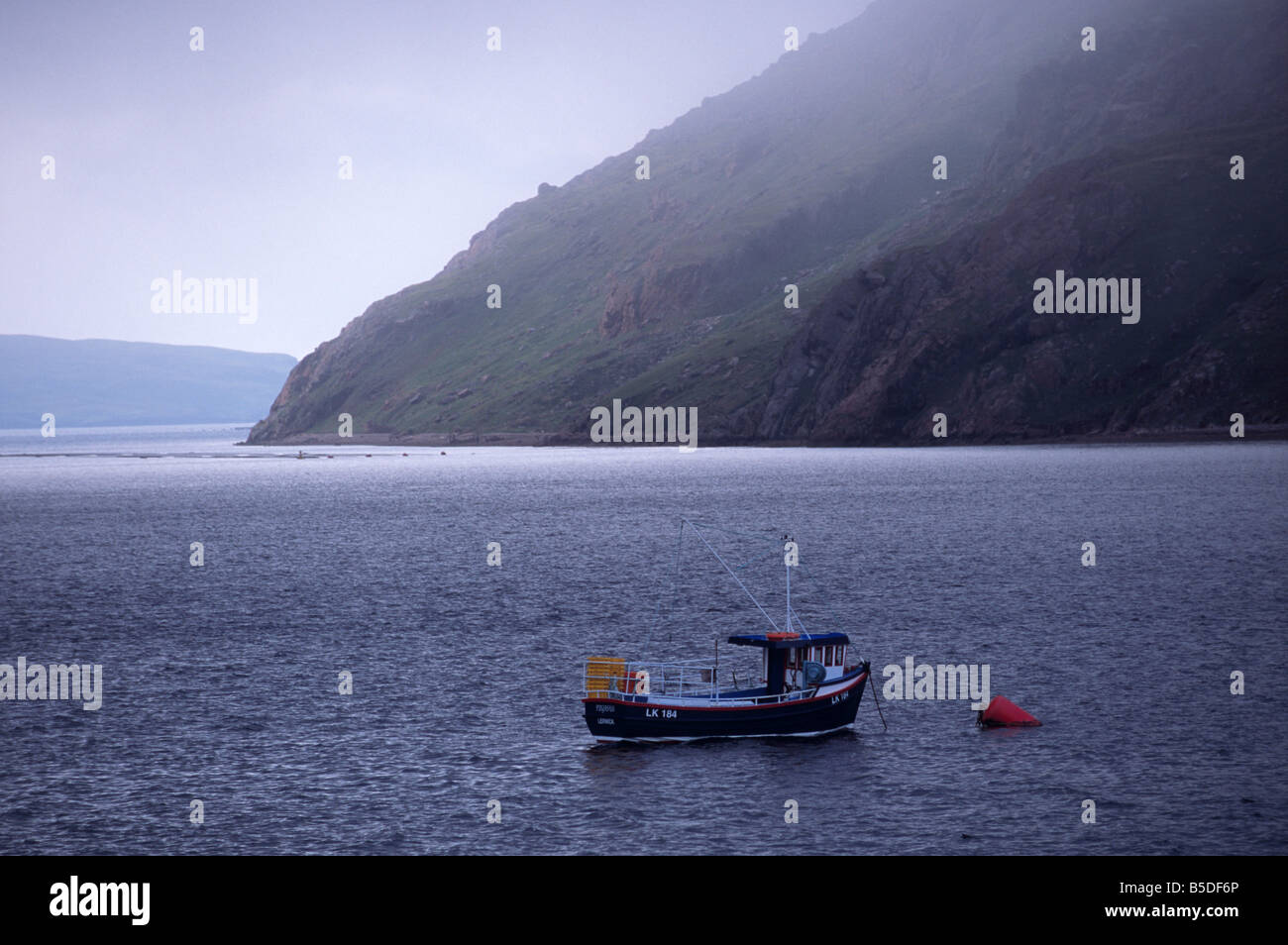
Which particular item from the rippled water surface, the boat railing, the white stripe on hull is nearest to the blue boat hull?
the white stripe on hull

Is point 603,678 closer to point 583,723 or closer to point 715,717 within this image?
point 583,723

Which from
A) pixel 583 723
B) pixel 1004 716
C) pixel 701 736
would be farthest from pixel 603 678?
pixel 1004 716

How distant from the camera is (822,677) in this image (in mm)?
58125

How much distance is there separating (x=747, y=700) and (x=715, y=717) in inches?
64.5

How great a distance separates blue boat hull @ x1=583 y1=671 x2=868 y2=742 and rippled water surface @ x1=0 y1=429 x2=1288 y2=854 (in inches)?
A: 33.7

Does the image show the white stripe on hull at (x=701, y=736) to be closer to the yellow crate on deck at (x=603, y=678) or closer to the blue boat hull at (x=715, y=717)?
the blue boat hull at (x=715, y=717)

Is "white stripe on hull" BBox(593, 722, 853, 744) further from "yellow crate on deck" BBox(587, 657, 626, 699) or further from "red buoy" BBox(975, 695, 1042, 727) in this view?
"red buoy" BBox(975, 695, 1042, 727)

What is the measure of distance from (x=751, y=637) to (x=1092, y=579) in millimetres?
56326

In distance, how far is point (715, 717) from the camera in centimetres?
5597

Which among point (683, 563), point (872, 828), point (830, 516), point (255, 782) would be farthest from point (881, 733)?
point (830, 516)

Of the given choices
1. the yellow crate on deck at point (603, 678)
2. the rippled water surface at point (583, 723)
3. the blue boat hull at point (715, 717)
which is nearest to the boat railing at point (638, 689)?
the yellow crate on deck at point (603, 678)

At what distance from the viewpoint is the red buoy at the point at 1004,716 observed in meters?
55.4

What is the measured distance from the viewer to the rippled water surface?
4322cm
